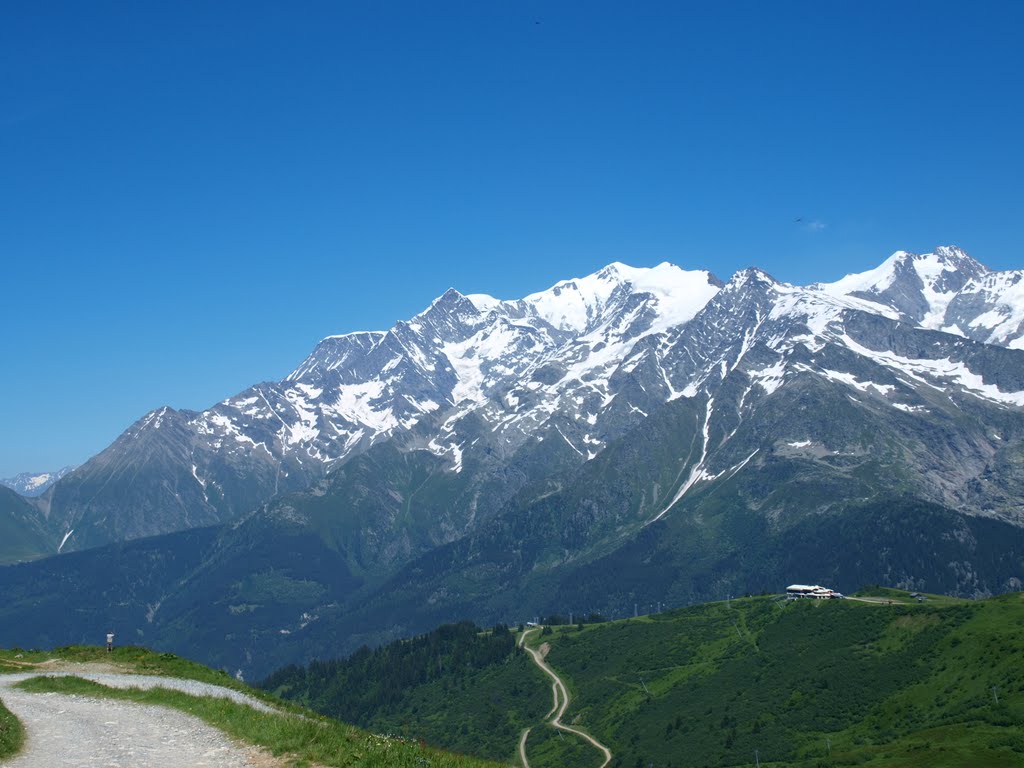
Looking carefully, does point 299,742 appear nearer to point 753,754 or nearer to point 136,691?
point 136,691

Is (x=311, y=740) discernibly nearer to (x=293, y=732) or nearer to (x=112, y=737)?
(x=293, y=732)

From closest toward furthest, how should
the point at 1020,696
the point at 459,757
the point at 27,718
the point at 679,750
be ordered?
the point at 459,757
the point at 27,718
the point at 1020,696
the point at 679,750

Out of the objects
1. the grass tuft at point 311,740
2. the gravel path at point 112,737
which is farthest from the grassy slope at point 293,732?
the gravel path at point 112,737

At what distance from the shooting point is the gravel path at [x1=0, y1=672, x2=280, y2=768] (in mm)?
32719

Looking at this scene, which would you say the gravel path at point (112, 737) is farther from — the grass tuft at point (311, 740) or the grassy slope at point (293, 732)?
the grassy slope at point (293, 732)

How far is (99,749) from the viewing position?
3466 cm

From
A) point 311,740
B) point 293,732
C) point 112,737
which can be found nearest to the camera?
point 311,740

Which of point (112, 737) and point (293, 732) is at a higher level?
point (293, 732)

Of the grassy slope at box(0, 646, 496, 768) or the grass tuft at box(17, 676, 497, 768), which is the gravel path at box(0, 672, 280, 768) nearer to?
the grass tuft at box(17, 676, 497, 768)

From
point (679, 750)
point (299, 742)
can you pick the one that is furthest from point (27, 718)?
point (679, 750)

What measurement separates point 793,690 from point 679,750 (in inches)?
1140

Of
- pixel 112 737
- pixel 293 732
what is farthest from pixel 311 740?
pixel 112 737

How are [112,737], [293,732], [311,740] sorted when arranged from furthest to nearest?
1. [112,737]
2. [293,732]
3. [311,740]

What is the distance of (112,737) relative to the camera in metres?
36.7
